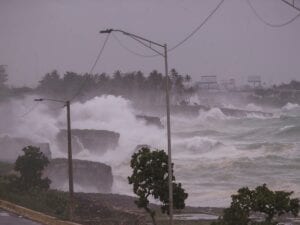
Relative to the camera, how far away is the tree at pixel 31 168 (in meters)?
35.1

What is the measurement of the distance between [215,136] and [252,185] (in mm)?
57218

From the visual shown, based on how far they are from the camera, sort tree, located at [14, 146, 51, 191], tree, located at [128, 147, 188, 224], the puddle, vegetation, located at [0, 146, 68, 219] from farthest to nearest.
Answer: tree, located at [14, 146, 51, 191], vegetation, located at [0, 146, 68, 219], the puddle, tree, located at [128, 147, 188, 224]

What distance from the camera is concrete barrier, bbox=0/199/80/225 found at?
24.7m

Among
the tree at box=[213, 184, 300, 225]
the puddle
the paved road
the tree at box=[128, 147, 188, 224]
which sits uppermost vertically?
the tree at box=[128, 147, 188, 224]

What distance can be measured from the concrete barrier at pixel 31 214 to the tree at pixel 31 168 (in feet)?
10.9

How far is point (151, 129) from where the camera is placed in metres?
99.1

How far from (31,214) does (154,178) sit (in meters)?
7.60

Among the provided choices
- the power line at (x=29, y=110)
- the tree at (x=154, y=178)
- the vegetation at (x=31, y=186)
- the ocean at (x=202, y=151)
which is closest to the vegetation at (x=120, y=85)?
the ocean at (x=202, y=151)

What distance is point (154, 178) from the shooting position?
878 inches

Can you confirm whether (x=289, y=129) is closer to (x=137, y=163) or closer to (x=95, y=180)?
(x=95, y=180)

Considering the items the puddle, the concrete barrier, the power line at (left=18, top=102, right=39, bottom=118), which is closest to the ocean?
the power line at (left=18, top=102, right=39, bottom=118)

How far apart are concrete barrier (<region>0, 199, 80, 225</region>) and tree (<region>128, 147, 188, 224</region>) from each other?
2.72 meters

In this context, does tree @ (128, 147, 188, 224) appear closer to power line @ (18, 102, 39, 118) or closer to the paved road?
the paved road

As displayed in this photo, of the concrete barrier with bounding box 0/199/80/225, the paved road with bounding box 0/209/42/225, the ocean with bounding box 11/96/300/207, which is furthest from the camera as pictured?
the ocean with bounding box 11/96/300/207
